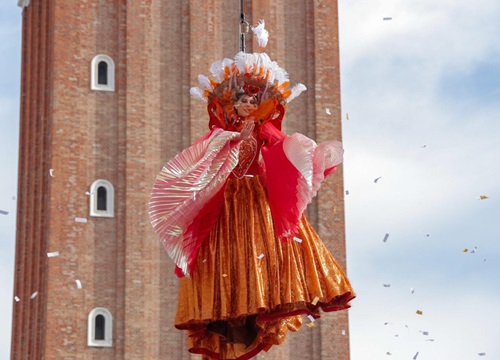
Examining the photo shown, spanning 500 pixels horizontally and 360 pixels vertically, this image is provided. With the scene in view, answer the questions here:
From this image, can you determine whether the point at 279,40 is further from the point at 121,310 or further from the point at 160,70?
the point at 121,310

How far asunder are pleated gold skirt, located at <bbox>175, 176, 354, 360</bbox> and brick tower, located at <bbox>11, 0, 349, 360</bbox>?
22.2 metres

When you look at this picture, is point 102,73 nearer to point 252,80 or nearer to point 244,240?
point 252,80

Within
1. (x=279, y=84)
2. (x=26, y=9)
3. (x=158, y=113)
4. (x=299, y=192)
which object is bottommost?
(x=299, y=192)

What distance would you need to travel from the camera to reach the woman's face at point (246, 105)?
12344 mm

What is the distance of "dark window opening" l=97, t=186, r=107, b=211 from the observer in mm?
35312

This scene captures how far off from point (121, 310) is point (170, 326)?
1086 millimetres

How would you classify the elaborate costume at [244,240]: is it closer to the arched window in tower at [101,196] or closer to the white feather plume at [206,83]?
the white feather plume at [206,83]

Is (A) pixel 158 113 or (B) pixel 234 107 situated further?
(A) pixel 158 113

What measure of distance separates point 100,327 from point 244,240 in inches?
911

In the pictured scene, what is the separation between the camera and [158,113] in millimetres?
36281

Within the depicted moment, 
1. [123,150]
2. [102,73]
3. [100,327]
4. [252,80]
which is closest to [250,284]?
[252,80]

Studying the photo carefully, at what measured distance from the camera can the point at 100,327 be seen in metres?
34.6

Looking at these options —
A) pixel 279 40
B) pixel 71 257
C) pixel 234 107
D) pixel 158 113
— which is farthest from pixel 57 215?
pixel 234 107

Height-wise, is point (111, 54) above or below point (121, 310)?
above
